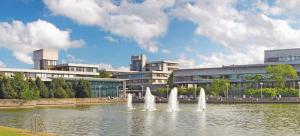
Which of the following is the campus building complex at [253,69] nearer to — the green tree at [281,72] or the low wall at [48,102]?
the green tree at [281,72]

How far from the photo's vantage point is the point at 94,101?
162 m

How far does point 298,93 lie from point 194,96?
139 feet

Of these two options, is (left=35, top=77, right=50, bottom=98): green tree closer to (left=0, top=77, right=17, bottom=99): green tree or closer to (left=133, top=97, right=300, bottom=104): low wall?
(left=0, top=77, right=17, bottom=99): green tree

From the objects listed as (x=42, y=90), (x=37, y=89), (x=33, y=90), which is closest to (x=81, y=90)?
(x=42, y=90)

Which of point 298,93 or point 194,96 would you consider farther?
point 194,96

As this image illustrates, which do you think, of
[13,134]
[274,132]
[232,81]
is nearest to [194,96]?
[232,81]

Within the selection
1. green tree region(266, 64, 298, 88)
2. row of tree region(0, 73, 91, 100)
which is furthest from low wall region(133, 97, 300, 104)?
row of tree region(0, 73, 91, 100)

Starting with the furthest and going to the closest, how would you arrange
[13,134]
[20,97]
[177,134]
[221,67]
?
[221,67]
[20,97]
[177,134]
[13,134]

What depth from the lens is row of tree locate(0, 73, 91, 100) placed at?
13250 centimetres

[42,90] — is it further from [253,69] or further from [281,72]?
[253,69]

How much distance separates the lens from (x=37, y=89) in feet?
474

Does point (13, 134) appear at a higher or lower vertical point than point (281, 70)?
lower

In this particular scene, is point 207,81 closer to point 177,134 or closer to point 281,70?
point 281,70

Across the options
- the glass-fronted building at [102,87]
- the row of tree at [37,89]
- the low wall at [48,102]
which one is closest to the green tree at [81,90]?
the row of tree at [37,89]
